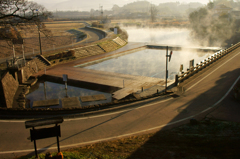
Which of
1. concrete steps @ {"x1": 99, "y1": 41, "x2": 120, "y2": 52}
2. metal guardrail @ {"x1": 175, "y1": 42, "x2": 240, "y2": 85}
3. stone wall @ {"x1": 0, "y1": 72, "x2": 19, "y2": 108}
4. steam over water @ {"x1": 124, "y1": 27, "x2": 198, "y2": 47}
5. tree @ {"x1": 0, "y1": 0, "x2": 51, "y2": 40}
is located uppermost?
tree @ {"x1": 0, "y1": 0, "x2": 51, "y2": 40}

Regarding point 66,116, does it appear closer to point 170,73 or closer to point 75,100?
point 75,100

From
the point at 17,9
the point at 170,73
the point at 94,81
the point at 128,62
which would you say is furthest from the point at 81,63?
the point at 17,9

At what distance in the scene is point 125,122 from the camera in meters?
9.96

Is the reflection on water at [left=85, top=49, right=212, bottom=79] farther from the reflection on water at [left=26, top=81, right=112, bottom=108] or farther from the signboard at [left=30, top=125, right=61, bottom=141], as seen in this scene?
the signboard at [left=30, top=125, right=61, bottom=141]

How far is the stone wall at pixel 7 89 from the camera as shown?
14559 mm

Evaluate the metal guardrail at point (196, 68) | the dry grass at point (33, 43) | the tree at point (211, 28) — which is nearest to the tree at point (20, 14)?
the dry grass at point (33, 43)

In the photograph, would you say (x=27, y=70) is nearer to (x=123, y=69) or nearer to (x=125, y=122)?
(x=123, y=69)

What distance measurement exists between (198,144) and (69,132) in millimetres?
5055

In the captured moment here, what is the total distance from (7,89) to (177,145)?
45.1 ft

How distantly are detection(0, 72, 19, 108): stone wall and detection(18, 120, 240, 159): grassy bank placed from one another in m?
8.92

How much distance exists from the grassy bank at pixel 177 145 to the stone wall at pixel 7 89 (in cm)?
892

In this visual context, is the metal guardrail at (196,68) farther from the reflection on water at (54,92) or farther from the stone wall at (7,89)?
the stone wall at (7,89)

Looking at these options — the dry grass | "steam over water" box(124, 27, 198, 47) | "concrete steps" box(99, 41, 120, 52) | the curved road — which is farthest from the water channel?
"steam over water" box(124, 27, 198, 47)

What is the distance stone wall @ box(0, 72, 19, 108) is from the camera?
14.6m
